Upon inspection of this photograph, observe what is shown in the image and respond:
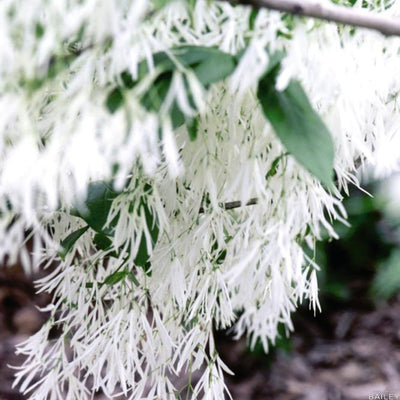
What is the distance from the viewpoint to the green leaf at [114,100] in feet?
1.09

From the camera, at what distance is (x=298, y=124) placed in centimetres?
37

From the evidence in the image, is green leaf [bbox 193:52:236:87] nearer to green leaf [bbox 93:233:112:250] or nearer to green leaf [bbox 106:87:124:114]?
green leaf [bbox 106:87:124:114]

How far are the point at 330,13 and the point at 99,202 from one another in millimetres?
256

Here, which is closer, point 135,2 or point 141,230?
point 135,2

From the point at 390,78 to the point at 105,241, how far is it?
287mm

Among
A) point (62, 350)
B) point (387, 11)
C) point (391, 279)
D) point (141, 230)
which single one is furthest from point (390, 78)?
point (391, 279)

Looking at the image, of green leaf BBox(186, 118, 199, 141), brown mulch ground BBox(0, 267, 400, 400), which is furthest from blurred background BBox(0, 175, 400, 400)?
green leaf BBox(186, 118, 199, 141)

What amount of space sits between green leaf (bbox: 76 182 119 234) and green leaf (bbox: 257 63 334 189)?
20 centimetres

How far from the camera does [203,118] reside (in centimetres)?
46

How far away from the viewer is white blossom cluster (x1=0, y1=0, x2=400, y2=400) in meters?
0.31

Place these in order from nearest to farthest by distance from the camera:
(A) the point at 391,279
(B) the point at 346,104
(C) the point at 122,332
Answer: (B) the point at 346,104, (C) the point at 122,332, (A) the point at 391,279

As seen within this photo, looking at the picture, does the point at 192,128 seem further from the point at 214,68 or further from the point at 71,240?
the point at 71,240

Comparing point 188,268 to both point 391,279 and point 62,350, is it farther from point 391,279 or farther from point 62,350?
point 391,279

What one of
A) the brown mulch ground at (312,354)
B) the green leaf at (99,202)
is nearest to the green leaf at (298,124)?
the green leaf at (99,202)
